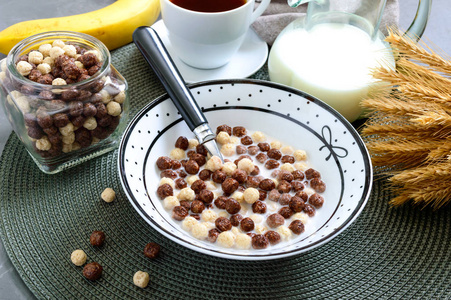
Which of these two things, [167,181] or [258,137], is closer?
[167,181]

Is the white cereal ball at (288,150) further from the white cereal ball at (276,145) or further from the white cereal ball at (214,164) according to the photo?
the white cereal ball at (214,164)

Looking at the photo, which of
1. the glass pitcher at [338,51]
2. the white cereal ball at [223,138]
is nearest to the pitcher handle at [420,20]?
the glass pitcher at [338,51]

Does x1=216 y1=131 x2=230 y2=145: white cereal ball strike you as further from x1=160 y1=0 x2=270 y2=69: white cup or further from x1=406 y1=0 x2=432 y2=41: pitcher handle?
x1=406 y1=0 x2=432 y2=41: pitcher handle

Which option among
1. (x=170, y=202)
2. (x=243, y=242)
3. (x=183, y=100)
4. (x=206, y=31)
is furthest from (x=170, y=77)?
(x=243, y=242)

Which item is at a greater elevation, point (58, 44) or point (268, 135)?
point (58, 44)

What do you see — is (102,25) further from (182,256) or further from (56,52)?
(182,256)

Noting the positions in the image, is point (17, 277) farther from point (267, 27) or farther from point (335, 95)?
point (267, 27)

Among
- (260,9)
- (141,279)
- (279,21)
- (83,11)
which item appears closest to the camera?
(141,279)
